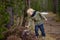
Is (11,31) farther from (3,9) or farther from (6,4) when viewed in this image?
(6,4)

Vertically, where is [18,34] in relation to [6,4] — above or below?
below

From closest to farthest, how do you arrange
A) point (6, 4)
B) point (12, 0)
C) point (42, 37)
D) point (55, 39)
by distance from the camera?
1. point (6, 4)
2. point (12, 0)
3. point (42, 37)
4. point (55, 39)

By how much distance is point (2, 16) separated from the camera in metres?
5.25

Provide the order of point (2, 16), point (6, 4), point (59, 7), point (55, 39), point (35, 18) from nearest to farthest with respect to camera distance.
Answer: point (2, 16) < point (6, 4) < point (35, 18) < point (55, 39) < point (59, 7)

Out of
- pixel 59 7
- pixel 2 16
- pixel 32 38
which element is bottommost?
pixel 59 7

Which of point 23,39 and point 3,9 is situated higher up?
point 3,9

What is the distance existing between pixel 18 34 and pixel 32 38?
0.37 m


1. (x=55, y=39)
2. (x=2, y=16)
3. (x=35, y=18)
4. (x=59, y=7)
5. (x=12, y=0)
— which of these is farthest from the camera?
(x=59, y=7)

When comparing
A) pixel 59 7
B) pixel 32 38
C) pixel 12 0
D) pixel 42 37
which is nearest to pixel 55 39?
pixel 42 37

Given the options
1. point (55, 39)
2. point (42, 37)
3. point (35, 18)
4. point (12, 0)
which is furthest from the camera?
point (55, 39)

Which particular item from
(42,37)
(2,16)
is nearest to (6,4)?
(2,16)

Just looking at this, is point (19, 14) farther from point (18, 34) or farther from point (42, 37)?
point (18, 34)

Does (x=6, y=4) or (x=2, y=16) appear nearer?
(x=2, y=16)

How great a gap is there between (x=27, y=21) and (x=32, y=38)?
3457 millimetres
